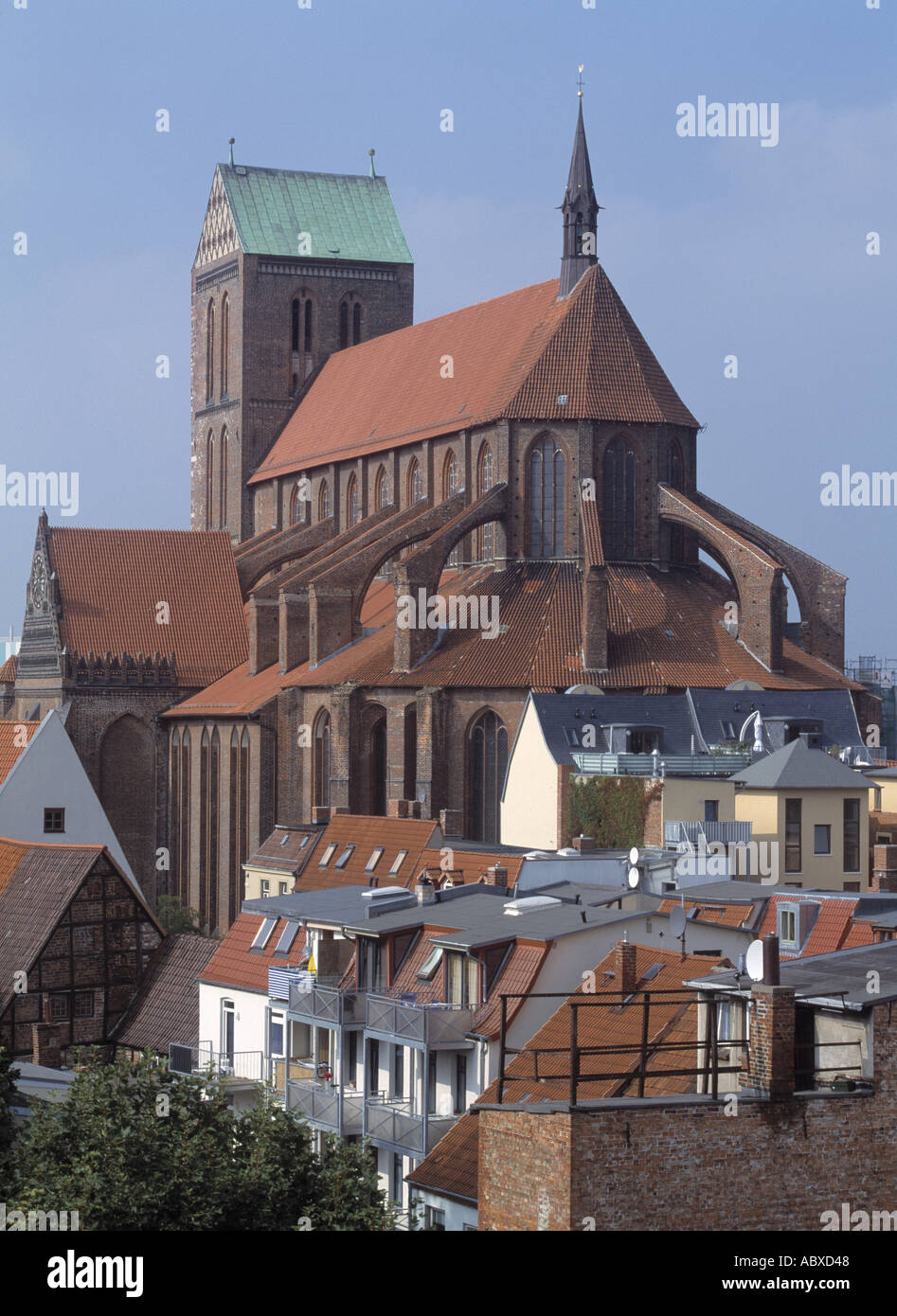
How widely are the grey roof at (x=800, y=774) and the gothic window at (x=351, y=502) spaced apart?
113 feet

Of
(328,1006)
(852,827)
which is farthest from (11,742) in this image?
(328,1006)

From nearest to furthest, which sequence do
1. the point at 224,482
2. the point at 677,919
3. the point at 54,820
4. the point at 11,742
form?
the point at 677,919 → the point at 54,820 → the point at 11,742 → the point at 224,482

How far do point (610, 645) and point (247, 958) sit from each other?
25.7 meters

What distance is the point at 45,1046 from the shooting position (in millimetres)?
37094

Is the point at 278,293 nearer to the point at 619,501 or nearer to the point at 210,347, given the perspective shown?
the point at 210,347

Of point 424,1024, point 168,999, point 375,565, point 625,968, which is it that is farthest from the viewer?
point 375,565

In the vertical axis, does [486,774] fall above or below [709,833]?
above

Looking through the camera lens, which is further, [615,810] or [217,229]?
[217,229]

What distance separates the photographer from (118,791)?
253 feet

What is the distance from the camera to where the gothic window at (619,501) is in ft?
214

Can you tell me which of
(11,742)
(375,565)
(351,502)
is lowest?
(11,742)

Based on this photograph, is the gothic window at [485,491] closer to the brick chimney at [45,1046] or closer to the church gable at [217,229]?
Result: the church gable at [217,229]

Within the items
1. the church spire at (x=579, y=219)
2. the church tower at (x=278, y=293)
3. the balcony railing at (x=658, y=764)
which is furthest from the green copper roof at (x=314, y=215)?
the balcony railing at (x=658, y=764)
